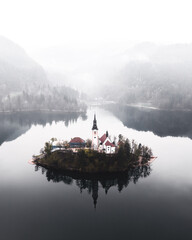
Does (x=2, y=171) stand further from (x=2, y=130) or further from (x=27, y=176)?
(x=2, y=130)

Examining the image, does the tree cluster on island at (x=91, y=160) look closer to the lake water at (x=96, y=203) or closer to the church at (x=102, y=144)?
the church at (x=102, y=144)

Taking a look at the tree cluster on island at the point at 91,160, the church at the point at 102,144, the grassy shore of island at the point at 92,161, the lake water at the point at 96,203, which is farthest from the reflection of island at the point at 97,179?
the church at the point at 102,144

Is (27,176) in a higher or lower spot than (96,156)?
lower

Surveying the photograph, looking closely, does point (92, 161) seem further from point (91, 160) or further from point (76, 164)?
point (76, 164)

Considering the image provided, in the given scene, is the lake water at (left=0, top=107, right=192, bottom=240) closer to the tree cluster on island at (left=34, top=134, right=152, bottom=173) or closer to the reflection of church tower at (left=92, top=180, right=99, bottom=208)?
the reflection of church tower at (left=92, top=180, right=99, bottom=208)

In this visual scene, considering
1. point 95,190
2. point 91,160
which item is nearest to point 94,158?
point 91,160

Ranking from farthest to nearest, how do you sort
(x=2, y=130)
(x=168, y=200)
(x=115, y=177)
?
(x=2, y=130)
(x=115, y=177)
(x=168, y=200)

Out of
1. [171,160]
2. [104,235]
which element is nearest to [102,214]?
[104,235]
